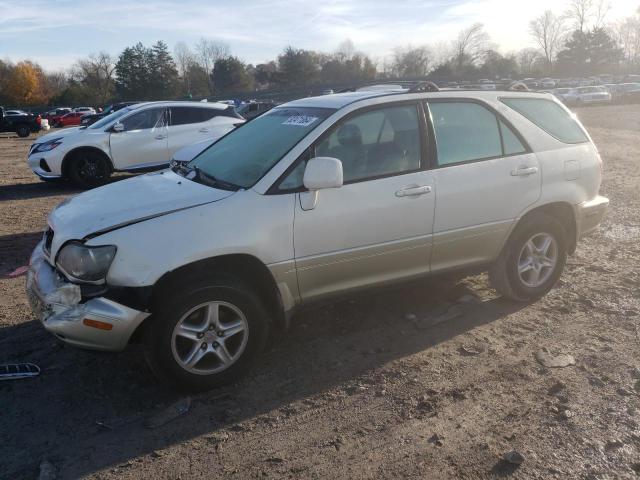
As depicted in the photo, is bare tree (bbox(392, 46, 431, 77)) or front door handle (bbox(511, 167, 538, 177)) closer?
front door handle (bbox(511, 167, 538, 177))

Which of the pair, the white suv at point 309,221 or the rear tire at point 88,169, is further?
the rear tire at point 88,169

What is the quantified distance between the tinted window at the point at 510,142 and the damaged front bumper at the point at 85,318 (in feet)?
10.2

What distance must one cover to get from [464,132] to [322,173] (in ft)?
4.85

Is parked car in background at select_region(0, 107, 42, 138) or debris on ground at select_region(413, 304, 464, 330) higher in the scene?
parked car in background at select_region(0, 107, 42, 138)

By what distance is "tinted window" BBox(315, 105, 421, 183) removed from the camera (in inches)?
152

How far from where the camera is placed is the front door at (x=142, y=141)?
10828 millimetres

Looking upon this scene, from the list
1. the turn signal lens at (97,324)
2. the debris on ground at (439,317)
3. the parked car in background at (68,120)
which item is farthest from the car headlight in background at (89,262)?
the parked car in background at (68,120)

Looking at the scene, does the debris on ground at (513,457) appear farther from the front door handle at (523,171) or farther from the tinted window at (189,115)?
the tinted window at (189,115)

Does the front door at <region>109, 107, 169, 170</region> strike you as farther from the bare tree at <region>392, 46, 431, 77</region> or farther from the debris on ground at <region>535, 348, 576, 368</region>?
the bare tree at <region>392, 46, 431, 77</region>

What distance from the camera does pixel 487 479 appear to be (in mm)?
2719

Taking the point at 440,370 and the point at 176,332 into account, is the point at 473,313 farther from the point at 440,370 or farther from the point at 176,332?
the point at 176,332

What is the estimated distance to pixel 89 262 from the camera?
3.21m

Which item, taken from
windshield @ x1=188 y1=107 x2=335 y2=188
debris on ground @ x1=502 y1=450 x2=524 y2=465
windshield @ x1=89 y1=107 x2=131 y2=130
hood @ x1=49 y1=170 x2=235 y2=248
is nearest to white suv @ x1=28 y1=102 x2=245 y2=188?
windshield @ x1=89 y1=107 x2=131 y2=130

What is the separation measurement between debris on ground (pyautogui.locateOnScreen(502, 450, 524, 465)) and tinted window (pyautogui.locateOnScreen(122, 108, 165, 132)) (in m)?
9.99
